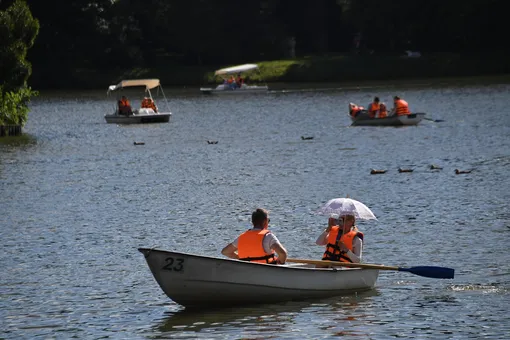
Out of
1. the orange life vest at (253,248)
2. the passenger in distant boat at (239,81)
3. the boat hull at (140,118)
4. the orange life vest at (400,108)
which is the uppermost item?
the orange life vest at (253,248)

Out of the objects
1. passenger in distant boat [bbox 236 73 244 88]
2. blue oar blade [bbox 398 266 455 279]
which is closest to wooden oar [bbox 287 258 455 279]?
blue oar blade [bbox 398 266 455 279]

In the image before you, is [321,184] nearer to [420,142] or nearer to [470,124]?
[420,142]

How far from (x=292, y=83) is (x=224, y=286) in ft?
325

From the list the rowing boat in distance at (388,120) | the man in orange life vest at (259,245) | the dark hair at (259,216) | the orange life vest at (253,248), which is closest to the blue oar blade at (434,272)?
the man in orange life vest at (259,245)

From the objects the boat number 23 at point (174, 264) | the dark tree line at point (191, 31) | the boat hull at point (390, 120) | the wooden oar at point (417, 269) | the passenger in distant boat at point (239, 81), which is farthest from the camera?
the dark tree line at point (191, 31)

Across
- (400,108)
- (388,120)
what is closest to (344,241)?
(400,108)

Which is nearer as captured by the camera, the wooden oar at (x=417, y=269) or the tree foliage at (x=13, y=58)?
the wooden oar at (x=417, y=269)

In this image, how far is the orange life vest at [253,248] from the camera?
23.3 m

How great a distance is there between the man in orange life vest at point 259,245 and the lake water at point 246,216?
104cm

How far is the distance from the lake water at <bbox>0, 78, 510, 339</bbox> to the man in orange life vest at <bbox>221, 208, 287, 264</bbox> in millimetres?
1038

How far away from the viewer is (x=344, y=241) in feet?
81.0

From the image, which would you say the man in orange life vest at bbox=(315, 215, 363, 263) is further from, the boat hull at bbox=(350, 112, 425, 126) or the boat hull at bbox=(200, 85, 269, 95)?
the boat hull at bbox=(200, 85, 269, 95)

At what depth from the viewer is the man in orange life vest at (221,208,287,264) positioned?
23188mm

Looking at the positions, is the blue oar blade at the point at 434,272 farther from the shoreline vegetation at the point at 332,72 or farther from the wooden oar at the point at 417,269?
the shoreline vegetation at the point at 332,72
